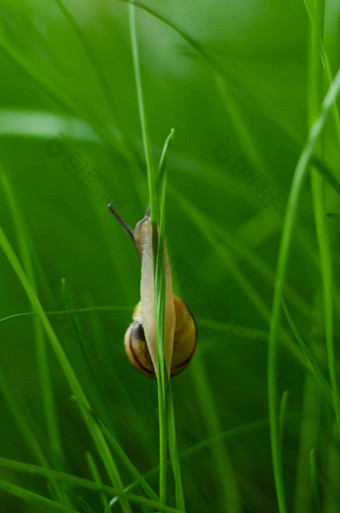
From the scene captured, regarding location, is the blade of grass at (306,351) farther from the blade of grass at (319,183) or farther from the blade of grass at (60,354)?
the blade of grass at (60,354)

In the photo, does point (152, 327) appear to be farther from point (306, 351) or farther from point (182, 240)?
point (182, 240)

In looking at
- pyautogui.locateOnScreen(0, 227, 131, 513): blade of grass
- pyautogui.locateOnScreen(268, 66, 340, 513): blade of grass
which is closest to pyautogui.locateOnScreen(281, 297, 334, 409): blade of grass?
pyautogui.locateOnScreen(268, 66, 340, 513): blade of grass

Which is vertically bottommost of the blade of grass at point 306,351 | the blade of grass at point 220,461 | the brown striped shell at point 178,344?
the blade of grass at point 220,461

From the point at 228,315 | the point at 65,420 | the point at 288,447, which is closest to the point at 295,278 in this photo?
the point at 228,315

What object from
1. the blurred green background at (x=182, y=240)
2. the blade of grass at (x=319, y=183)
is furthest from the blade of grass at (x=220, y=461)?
the blade of grass at (x=319, y=183)

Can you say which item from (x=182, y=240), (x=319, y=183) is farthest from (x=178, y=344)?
(x=182, y=240)

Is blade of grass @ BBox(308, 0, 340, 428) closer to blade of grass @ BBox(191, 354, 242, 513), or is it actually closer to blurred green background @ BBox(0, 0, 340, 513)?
blurred green background @ BBox(0, 0, 340, 513)
